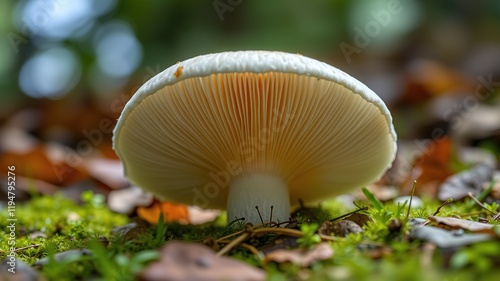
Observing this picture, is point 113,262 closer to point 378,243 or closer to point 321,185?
point 378,243

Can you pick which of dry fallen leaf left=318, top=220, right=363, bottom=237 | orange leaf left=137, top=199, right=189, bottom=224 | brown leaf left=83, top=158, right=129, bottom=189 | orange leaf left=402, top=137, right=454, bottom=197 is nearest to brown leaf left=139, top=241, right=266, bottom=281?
dry fallen leaf left=318, top=220, right=363, bottom=237

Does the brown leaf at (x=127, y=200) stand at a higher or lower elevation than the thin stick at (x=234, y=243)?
lower

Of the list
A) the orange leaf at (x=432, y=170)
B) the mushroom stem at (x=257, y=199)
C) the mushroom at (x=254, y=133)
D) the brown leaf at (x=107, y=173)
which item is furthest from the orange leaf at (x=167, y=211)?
the orange leaf at (x=432, y=170)

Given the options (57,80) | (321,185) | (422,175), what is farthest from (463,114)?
(57,80)

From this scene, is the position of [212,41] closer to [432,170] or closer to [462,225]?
[432,170]

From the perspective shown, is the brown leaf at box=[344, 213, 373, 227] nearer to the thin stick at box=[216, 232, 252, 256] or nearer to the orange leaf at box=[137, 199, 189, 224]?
the thin stick at box=[216, 232, 252, 256]

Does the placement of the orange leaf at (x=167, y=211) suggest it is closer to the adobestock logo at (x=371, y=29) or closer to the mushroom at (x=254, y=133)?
the mushroom at (x=254, y=133)
